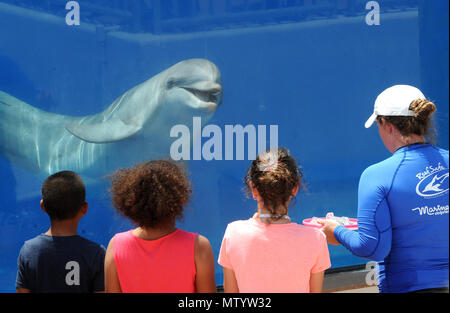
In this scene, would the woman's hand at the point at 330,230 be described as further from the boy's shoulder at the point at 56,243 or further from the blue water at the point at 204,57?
the blue water at the point at 204,57

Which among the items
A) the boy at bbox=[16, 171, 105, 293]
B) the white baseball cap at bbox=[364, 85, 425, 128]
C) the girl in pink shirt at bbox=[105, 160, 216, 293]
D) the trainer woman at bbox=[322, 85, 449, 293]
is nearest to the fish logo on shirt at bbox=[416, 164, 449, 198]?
the trainer woman at bbox=[322, 85, 449, 293]

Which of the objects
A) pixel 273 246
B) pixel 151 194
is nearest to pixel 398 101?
pixel 273 246

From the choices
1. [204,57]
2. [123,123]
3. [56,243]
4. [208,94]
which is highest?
[204,57]

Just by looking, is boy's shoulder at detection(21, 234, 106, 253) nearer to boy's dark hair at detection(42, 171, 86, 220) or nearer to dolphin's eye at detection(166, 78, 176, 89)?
boy's dark hair at detection(42, 171, 86, 220)

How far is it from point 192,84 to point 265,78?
1.19 m

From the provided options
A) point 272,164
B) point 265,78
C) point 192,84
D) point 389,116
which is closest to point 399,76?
point 265,78

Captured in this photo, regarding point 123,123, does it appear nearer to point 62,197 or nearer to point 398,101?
point 62,197

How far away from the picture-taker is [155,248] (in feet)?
6.07

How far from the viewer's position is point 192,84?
5.18 meters

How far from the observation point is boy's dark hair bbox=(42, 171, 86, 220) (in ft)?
6.88

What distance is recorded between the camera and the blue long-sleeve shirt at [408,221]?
5.88 feet

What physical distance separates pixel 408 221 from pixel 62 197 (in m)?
1.53

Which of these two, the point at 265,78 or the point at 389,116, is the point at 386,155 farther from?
the point at 389,116

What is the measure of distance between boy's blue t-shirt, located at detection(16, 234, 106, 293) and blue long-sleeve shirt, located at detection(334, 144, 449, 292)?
117 centimetres
